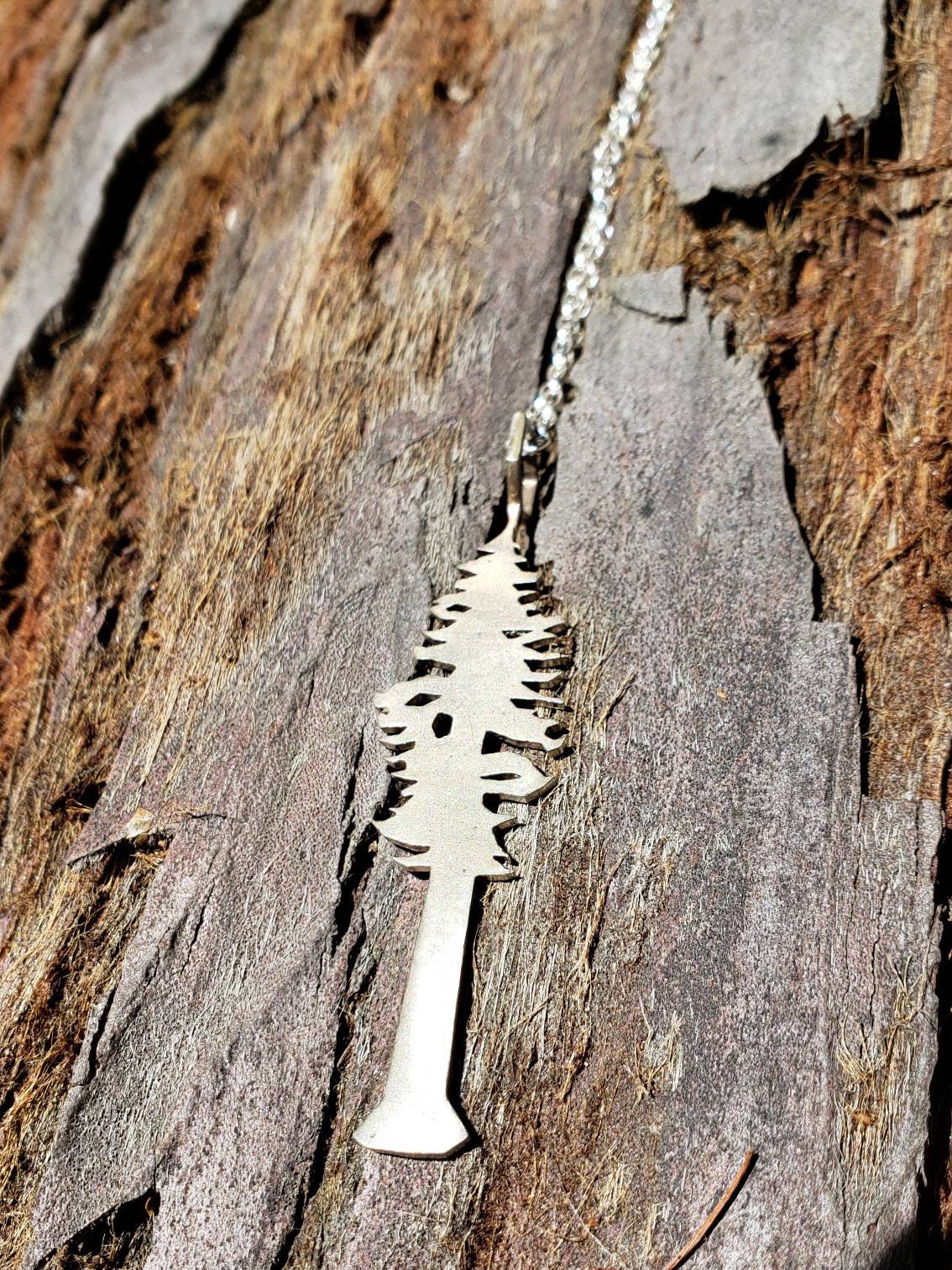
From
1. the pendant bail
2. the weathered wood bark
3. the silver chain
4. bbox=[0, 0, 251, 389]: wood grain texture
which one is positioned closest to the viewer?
the weathered wood bark

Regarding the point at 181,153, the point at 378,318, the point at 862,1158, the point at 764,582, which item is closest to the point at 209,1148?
the point at 862,1158

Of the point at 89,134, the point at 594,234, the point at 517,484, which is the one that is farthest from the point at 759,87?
the point at 89,134

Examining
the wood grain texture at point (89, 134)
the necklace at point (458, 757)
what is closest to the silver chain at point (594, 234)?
the necklace at point (458, 757)

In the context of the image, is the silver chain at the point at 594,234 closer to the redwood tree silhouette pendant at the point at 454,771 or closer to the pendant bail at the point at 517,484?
the pendant bail at the point at 517,484

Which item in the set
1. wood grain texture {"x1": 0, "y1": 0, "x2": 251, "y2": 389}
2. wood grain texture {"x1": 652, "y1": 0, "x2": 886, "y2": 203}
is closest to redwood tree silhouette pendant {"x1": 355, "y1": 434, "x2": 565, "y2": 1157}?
wood grain texture {"x1": 652, "y1": 0, "x2": 886, "y2": 203}

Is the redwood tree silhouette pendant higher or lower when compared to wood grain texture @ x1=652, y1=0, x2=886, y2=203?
lower

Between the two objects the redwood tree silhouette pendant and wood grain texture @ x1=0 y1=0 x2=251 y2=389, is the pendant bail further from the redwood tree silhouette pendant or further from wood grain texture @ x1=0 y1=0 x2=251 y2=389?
wood grain texture @ x1=0 y1=0 x2=251 y2=389

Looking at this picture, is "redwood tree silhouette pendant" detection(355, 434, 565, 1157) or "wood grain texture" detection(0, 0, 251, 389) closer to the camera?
"redwood tree silhouette pendant" detection(355, 434, 565, 1157)
